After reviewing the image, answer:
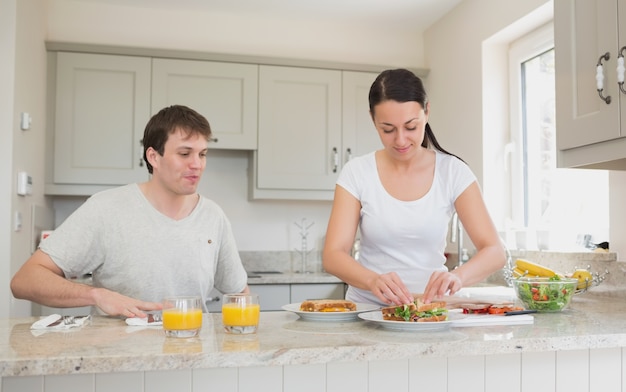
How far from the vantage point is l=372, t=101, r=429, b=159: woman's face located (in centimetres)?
170

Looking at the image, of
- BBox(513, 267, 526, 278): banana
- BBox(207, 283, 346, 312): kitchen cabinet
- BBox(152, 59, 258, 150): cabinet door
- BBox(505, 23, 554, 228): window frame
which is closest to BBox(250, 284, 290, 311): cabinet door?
A: BBox(207, 283, 346, 312): kitchen cabinet

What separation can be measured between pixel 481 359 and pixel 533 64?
230 centimetres

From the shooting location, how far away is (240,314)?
133cm

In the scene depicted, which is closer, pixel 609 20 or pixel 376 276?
pixel 376 276

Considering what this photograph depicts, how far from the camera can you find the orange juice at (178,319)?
127cm

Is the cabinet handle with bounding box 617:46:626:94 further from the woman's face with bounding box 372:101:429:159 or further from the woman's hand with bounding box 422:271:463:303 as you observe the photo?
the woman's hand with bounding box 422:271:463:303

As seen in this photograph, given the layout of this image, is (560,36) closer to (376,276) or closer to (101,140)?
(376,276)

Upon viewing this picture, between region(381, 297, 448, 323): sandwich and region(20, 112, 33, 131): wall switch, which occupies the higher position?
region(20, 112, 33, 131): wall switch

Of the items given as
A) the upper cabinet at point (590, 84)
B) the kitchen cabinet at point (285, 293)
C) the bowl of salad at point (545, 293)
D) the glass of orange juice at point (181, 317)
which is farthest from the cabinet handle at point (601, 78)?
the kitchen cabinet at point (285, 293)

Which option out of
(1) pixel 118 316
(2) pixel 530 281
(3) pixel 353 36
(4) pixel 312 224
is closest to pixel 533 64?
(3) pixel 353 36

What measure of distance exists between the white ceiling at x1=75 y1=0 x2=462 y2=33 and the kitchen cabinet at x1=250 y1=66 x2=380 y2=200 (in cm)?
35

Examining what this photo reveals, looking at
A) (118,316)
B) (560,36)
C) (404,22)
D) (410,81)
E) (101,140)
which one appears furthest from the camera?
(404,22)

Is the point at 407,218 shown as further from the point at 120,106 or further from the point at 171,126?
the point at 120,106

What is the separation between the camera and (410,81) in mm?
Result: 1716
